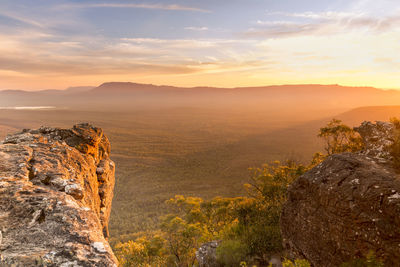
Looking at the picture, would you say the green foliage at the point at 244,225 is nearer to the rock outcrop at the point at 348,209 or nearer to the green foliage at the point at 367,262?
the green foliage at the point at 367,262

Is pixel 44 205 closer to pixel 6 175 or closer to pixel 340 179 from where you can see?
pixel 6 175

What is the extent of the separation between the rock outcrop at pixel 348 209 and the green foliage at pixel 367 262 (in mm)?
211

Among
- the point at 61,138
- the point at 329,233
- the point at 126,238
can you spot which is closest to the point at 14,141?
the point at 61,138

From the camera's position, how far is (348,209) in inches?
310

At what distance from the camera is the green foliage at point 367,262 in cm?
650

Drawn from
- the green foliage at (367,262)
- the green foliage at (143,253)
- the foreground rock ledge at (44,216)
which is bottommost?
the green foliage at (143,253)

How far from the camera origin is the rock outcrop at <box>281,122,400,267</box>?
6996mm

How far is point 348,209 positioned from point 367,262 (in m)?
1.62

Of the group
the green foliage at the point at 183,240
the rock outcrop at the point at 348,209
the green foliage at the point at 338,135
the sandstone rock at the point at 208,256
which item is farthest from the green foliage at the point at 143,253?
the green foliage at the point at 338,135

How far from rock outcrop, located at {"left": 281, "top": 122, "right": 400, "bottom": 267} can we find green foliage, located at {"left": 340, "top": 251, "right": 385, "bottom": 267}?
8.3 inches

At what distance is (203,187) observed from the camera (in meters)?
66.6

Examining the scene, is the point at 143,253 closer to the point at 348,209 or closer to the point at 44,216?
the point at 44,216

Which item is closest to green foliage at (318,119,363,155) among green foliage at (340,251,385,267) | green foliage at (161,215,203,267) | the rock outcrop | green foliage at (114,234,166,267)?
the rock outcrop

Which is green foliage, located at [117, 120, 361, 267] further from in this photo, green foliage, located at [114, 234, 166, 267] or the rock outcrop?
the rock outcrop
